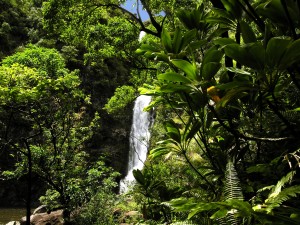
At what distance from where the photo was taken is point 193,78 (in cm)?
Answer: 183

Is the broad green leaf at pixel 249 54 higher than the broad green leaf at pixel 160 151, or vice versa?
the broad green leaf at pixel 249 54

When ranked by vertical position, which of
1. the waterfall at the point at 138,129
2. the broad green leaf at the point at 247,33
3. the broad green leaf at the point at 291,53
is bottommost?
the broad green leaf at the point at 291,53

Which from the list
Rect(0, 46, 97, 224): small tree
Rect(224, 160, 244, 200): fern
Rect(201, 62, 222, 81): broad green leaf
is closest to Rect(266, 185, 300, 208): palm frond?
Rect(224, 160, 244, 200): fern

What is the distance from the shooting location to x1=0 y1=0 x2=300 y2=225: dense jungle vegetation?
1.67 meters

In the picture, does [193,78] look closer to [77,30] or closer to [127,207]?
[77,30]

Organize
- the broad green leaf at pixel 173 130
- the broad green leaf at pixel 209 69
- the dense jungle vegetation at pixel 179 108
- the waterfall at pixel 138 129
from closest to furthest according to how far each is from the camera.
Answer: the dense jungle vegetation at pixel 179 108 → the broad green leaf at pixel 209 69 → the broad green leaf at pixel 173 130 → the waterfall at pixel 138 129

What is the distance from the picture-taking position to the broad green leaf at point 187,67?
172 cm

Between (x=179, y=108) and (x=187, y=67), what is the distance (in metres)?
1.11

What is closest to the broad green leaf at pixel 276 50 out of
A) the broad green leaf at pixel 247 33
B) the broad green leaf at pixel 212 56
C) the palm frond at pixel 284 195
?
the broad green leaf at pixel 247 33

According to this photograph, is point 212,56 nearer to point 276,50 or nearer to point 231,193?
point 276,50

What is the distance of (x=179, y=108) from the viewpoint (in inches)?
112

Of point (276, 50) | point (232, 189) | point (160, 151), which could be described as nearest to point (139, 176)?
point (160, 151)

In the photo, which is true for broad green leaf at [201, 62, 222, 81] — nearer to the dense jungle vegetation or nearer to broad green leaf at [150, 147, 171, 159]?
the dense jungle vegetation

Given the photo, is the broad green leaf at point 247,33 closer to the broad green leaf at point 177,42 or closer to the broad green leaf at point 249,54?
the broad green leaf at point 249,54
